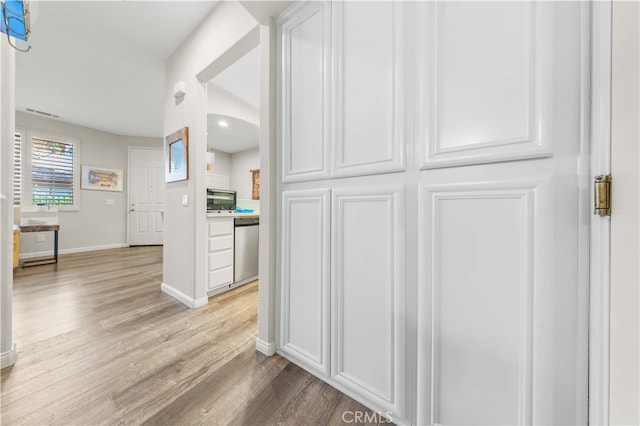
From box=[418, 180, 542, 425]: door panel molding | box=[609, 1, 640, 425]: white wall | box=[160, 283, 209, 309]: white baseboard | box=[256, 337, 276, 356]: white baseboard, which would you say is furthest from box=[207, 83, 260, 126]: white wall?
box=[609, 1, 640, 425]: white wall

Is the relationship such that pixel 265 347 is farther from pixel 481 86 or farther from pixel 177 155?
pixel 177 155

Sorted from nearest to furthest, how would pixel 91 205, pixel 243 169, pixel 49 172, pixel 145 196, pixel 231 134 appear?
1. pixel 49 172
2. pixel 231 134
3. pixel 91 205
4. pixel 145 196
5. pixel 243 169

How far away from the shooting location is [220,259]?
8.57 feet

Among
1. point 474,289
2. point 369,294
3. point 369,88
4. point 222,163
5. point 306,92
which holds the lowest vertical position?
point 369,294

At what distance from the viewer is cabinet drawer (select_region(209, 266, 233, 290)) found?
8.25 ft

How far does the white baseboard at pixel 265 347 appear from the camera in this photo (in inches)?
60.2

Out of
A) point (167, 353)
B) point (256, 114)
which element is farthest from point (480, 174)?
point (256, 114)

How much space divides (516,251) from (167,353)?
1.96 meters

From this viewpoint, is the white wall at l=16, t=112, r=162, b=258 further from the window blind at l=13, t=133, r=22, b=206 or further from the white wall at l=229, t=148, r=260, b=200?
the white wall at l=229, t=148, r=260, b=200

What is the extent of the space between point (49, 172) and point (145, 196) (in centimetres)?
159

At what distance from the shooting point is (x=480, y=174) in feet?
2.76

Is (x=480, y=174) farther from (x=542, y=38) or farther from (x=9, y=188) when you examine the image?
(x=9, y=188)

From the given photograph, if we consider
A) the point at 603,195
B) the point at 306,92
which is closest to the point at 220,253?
the point at 306,92

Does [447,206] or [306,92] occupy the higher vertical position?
[306,92]
